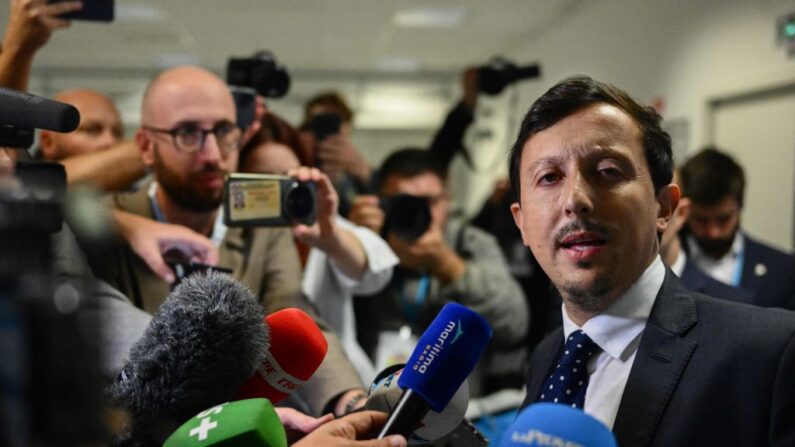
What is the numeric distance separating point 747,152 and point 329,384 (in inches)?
135

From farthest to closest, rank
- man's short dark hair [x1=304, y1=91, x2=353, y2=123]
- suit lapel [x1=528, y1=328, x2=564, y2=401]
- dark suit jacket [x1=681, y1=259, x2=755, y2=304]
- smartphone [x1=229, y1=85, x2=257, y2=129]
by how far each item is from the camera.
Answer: man's short dark hair [x1=304, y1=91, x2=353, y2=123], dark suit jacket [x1=681, y1=259, x2=755, y2=304], smartphone [x1=229, y1=85, x2=257, y2=129], suit lapel [x1=528, y1=328, x2=564, y2=401]

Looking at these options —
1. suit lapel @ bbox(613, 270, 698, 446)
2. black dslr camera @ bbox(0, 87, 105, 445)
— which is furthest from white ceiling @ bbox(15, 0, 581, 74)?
black dslr camera @ bbox(0, 87, 105, 445)

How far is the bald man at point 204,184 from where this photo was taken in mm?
1379

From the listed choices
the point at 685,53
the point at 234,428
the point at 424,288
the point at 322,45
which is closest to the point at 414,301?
the point at 424,288

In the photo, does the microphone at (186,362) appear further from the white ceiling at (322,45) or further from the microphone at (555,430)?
the white ceiling at (322,45)

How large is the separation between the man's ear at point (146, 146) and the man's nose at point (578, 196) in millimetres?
837

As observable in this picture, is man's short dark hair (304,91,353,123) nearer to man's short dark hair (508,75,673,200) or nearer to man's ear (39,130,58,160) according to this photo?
man's ear (39,130,58,160)

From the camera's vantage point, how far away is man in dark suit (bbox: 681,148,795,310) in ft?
7.66

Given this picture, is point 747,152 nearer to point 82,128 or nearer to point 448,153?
point 448,153

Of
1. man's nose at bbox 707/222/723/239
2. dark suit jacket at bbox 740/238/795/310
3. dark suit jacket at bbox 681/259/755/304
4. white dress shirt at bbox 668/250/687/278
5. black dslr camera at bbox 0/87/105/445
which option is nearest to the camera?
black dslr camera at bbox 0/87/105/445

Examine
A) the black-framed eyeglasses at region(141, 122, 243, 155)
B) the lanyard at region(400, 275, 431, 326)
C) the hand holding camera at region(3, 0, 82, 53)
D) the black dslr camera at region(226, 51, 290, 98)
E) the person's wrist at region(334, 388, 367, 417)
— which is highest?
the hand holding camera at region(3, 0, 82, 53)

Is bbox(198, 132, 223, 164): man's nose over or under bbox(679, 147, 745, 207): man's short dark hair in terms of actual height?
over

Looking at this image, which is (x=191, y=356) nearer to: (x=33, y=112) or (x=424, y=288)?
(x=33, y=112)

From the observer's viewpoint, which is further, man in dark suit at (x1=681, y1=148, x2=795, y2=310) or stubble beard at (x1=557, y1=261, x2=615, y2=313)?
man in dark suit at (x1=681, y1=148, x2=795, y2=310)
